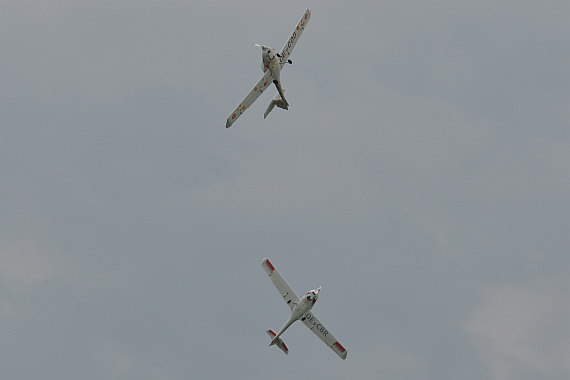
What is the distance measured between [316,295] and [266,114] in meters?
25.2

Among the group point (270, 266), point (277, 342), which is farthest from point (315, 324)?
point (270, 266)

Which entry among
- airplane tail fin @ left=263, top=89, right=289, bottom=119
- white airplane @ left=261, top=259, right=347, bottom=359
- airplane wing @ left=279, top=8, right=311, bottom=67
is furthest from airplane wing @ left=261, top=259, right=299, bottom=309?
airplane wing @ left=279, top=8, right=311, bottom=67

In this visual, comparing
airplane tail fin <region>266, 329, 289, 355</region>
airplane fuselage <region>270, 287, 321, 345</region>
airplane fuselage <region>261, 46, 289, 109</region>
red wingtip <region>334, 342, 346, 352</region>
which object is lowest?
airplane tail fin <region>266, 329, 289, 355</region>

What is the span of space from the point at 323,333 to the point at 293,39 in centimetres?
4102

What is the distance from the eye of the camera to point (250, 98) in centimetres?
11800

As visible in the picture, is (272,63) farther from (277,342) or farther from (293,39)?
(277,342)

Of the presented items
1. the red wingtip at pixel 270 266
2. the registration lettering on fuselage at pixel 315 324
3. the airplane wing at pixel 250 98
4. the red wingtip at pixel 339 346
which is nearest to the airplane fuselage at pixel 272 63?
the airplane wing at pixel 250 98

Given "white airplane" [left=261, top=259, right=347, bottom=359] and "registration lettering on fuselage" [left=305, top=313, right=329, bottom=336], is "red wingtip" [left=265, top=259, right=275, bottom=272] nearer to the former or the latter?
"white airplane" [left=261, top=259, right=347, bottom=359]

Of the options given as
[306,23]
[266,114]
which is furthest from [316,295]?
[306,23]

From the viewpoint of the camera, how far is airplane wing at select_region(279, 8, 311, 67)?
117 metres

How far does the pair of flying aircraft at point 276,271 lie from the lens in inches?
4555

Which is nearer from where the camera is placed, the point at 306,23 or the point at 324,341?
the point at 306,23

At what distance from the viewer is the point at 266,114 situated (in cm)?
12131

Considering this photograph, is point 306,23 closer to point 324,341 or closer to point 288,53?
point 288,53
